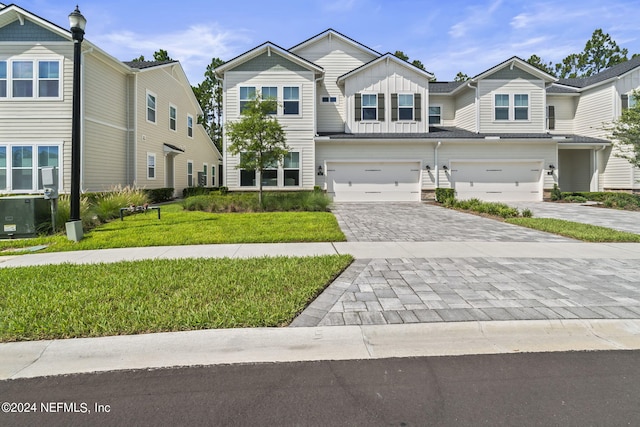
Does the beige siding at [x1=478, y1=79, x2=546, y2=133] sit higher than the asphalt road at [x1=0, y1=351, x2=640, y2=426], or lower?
higher

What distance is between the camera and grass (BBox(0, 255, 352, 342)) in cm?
352

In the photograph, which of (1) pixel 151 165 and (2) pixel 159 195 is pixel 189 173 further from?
(2) pixel 159 195

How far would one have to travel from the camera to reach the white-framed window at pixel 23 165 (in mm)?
13945

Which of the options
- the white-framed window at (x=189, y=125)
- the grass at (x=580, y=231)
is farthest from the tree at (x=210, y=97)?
the grass at (x=580, y=231)

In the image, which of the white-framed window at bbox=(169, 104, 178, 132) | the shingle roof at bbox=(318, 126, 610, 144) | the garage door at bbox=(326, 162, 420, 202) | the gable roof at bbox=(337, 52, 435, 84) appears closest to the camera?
the shingle roof at bbox=(318, 126, 610, 144)

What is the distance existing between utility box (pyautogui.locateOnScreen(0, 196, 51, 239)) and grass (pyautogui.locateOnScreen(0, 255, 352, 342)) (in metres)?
4.38

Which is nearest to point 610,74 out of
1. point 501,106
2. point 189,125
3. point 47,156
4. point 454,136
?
point 501,106

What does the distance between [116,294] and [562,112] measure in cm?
2793

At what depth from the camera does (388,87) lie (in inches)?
758

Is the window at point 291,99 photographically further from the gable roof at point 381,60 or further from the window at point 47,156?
the window at point 47,156

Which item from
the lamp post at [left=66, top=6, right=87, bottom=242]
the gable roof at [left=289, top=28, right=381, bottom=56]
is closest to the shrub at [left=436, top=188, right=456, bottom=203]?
the gable roof at [left=289, top=28, right=381, bottom=56]

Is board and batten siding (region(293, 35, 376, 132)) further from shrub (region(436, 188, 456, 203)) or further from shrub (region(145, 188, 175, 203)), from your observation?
shrub (region(145, 188, 175, 203))

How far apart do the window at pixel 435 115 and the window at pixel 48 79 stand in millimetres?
20684

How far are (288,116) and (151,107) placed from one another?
8.20m
